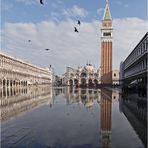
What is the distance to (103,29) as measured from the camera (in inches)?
5084

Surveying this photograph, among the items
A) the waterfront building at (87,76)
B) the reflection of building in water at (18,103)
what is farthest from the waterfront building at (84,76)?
the reflection of building in water at (18,103)

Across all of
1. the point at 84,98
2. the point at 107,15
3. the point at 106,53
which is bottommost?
the point at 84,98

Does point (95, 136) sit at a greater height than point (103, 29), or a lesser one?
lesser

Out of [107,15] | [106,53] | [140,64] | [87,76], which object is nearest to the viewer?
[140,64]

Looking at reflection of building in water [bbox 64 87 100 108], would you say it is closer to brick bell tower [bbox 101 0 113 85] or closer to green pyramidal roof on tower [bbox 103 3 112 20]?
brick bell tower [bbox 101 0 113 85]

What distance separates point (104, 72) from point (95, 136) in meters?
114

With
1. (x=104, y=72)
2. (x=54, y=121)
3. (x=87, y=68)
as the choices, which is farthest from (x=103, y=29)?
(x=54, y=121)

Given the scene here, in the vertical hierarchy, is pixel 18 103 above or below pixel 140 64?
below

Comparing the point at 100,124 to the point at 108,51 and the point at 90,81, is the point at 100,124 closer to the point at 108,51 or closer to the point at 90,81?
the point at 108,51

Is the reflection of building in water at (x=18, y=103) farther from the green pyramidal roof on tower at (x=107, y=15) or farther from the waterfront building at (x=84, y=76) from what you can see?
the waterfront building at (x=84, y=76)

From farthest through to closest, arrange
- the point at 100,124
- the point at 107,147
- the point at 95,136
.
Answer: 1. the point at 100,124
2. the point at 95,136
3. the point at 107,147

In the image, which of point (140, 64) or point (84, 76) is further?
point (84, 76)

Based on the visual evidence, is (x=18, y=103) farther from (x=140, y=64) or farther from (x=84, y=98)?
(x=140, y=64)

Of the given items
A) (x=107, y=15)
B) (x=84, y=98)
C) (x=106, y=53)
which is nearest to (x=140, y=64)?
(x=84, y=98)
